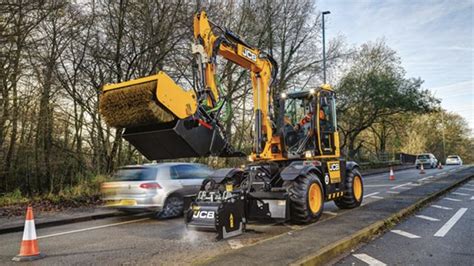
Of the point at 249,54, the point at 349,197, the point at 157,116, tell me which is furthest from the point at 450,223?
the point at 157,116

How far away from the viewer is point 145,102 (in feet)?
19.6

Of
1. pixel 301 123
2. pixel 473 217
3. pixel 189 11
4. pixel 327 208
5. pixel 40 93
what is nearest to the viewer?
pixel 473 217

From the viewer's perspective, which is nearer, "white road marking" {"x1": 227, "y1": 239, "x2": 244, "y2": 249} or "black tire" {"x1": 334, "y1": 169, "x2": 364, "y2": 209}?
"white road marking" {"x1": 227, "y1": 239, "x2": 244, "y2": 249}

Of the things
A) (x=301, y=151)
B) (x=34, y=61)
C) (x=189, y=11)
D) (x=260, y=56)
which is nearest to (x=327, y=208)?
(x=301, y=151)

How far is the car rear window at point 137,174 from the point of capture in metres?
10.1

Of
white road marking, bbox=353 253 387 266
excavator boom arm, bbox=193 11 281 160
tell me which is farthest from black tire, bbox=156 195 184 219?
white road marking, bbox=353 253 387 266

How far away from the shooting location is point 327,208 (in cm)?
1123

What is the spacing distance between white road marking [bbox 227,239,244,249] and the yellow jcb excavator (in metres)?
0.15

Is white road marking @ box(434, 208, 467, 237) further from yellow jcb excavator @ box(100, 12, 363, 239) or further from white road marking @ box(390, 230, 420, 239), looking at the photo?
yellow jcb excavator @ box(100, 12, 363, 239)

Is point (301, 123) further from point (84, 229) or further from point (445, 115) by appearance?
point (445, 115)

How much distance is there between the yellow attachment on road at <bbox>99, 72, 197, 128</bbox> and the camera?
5961 mm

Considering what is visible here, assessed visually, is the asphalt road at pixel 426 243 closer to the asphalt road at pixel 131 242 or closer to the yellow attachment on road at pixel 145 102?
the asphalt road at pixel 131 242

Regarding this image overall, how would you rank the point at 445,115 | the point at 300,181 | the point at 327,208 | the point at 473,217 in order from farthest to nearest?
the point at 445,115
the point at 327,208
the point at 473,217
the point at 300,181

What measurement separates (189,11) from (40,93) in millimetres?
7444
